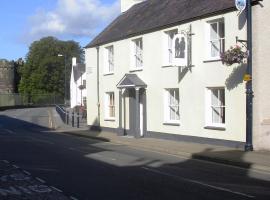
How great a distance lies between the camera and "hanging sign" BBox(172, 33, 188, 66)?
23.3m

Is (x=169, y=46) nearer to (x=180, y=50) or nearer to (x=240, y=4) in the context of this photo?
(x=180, y=50)

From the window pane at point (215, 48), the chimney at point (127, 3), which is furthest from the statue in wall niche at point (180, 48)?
the chimney at point (127, 3)

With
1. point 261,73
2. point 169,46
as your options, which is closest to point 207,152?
point 261,73

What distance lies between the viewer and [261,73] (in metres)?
19.9

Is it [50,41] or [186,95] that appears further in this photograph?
[50,41]

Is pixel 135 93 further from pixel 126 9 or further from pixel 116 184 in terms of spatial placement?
pixel 116 184

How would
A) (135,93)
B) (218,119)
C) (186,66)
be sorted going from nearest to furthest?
(218,119), (186,66), (135,93)

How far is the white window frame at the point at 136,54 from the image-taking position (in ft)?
94.0

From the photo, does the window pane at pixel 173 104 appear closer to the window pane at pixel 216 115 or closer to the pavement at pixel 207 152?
the pavement at pixel 207 152

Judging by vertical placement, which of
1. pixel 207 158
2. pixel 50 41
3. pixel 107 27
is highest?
pixel 50 41

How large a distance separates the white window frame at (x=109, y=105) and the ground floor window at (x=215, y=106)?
34.1 feet

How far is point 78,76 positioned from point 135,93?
61216mm

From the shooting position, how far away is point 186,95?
945 inches

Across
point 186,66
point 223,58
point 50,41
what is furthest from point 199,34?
point 50,41
